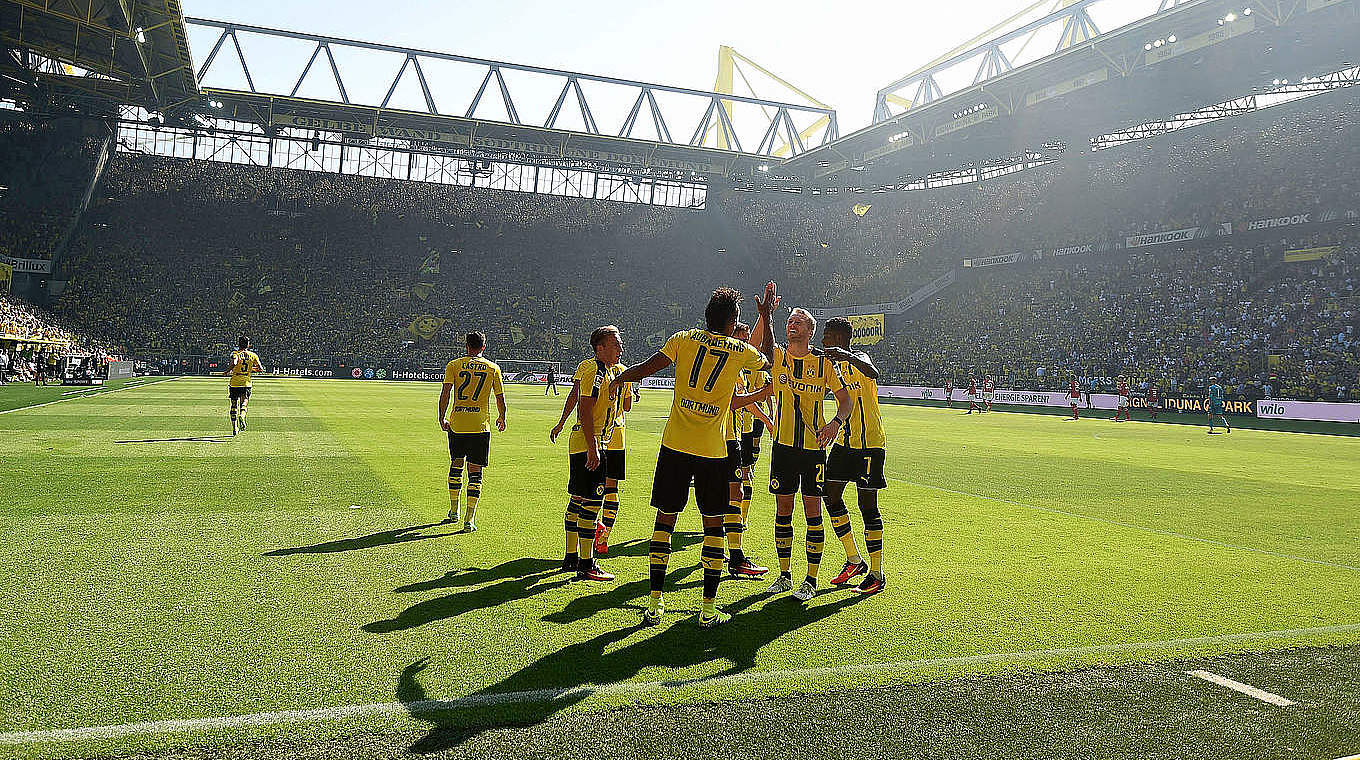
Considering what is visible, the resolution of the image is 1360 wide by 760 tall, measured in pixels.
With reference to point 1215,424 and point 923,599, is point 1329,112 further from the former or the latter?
point 923,599

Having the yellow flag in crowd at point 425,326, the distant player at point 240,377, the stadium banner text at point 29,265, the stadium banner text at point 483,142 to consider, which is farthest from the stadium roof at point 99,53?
the distant player at point 240,377

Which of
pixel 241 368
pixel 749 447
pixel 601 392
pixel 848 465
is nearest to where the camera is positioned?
pixel 848 465

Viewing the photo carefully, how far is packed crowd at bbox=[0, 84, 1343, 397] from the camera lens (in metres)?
44.4

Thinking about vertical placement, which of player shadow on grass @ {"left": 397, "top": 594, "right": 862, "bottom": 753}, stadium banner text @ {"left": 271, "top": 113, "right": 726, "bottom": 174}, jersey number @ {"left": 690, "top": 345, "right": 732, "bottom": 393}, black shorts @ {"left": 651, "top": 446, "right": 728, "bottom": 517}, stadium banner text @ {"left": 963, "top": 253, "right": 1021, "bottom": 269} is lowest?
player shadow on grass @ {"left": 397, "top": 594, "right": 862, "bottom": 753}

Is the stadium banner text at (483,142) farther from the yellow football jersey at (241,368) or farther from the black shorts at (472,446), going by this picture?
the black shorts at (472,446)

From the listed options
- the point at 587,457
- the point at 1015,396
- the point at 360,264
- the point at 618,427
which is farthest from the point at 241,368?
the point at 360,264

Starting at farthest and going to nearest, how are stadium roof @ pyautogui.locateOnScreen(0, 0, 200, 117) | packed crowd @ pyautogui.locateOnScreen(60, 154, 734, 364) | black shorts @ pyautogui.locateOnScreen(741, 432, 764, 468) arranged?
1. packed crowd @ pyautogui.locateOnScreen(60, 154, 734, 364)
2. stadium roof @ pyautogui.locateOnScreen(0, 0, 200, 117)
3. black shorts @ pyautogui.locateOnScreen(741, 432, 764, 468)

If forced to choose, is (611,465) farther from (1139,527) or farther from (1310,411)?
(1310,411)

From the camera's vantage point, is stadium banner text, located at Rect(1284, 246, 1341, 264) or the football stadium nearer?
the football stadium

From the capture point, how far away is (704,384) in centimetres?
566

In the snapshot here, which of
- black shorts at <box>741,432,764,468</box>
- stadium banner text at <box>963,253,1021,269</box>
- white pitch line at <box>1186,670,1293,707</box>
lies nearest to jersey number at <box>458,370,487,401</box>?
black shorts at <box>741,432,764,468</box>

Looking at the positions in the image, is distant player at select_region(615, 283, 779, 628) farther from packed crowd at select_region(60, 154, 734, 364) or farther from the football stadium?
packed crowd at select_region(60, 154, 734, 364)

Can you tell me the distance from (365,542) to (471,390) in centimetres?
186

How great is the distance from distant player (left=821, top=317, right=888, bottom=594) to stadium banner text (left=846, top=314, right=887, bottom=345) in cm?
5653
